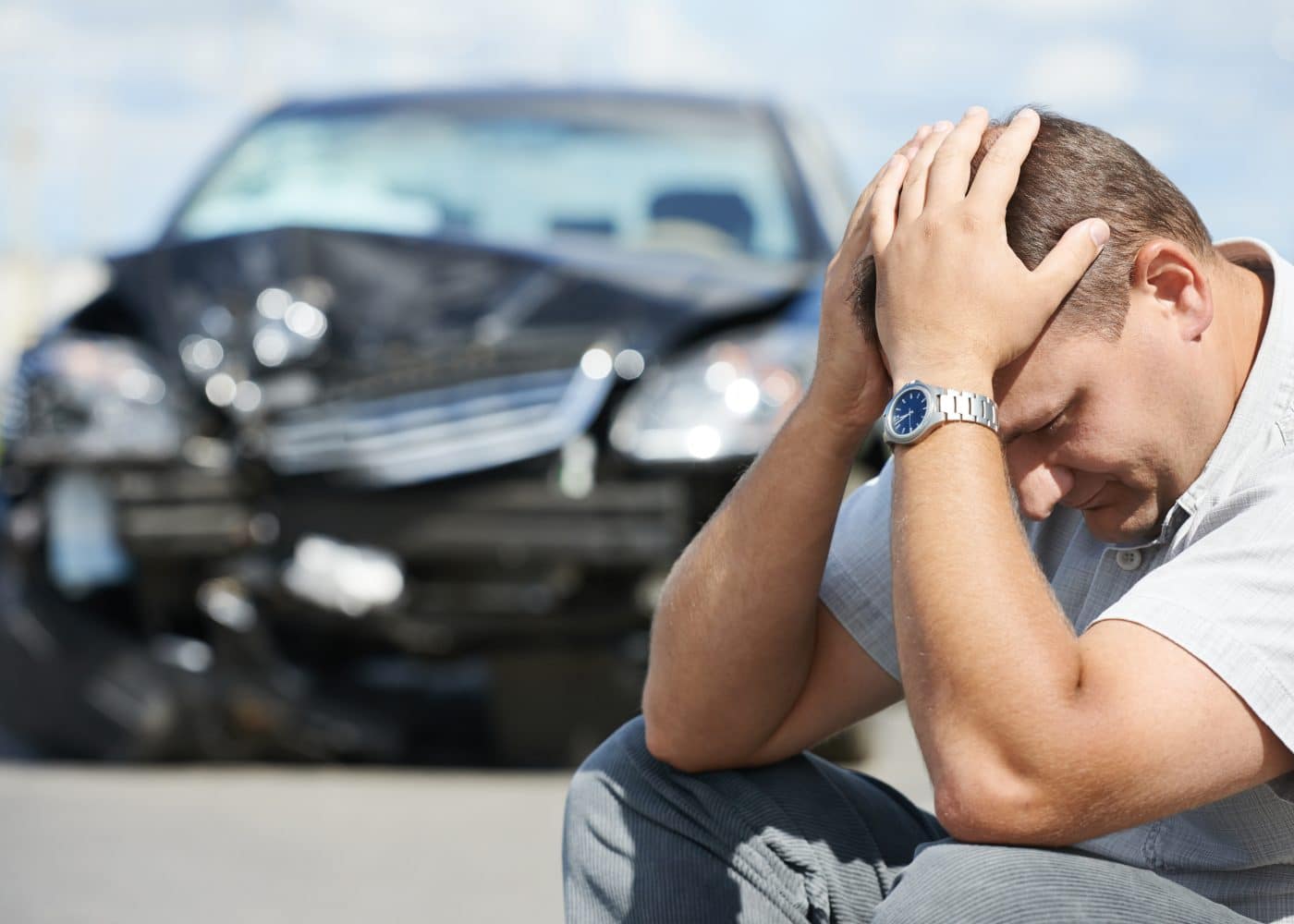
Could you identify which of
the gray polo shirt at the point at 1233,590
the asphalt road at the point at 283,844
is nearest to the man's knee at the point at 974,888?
the gray polo shirt at the point at 1233,590

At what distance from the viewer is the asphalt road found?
3580mm

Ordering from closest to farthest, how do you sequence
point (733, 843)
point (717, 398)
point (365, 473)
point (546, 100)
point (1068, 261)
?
point (1068, 261), point (733, 843), point (717, 398), point (365, 473), point (546, 100)

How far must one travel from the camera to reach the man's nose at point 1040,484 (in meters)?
1.96

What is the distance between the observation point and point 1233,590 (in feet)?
5.75

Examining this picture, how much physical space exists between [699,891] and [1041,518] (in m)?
A: 0.59

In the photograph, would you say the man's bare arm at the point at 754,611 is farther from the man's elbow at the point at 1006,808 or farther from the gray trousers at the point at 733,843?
the man's elbow at the point at 1006,808

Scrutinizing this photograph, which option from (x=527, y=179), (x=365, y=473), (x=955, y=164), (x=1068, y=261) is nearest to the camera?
(x=1068, y=261)

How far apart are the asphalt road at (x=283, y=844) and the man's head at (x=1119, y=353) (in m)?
1.90

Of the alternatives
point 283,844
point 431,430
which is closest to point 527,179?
point 431,430

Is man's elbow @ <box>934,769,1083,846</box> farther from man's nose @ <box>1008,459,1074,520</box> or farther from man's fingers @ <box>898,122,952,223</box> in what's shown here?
man's fingers @ <box>898,122,952,223</box>

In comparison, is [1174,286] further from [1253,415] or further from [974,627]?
[974,627]

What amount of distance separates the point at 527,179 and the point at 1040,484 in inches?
122

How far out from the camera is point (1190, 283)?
1.89 m

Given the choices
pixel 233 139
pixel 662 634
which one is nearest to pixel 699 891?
pixel 662 634
